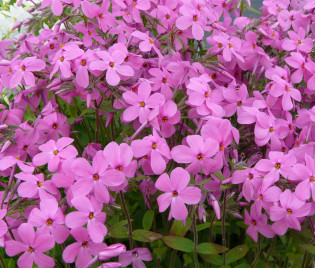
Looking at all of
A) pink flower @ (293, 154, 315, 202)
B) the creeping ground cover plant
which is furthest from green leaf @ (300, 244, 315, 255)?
pink flower @ (293, 154, 315, 202)

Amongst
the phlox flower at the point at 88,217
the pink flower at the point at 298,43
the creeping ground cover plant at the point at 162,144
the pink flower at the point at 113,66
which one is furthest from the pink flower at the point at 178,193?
the pink flower at the point at 298,43

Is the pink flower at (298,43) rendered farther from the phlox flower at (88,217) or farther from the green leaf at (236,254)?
the phlox flower at (88,217)

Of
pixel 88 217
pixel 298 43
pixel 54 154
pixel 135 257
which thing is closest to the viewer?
pixel 88 217

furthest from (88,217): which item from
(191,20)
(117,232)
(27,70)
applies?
(191,20)

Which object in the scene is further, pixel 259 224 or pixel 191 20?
pixel 191 20

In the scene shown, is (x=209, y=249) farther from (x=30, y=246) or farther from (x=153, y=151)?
(x=30, y=246)

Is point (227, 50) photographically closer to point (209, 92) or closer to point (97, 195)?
point (209, 92)
